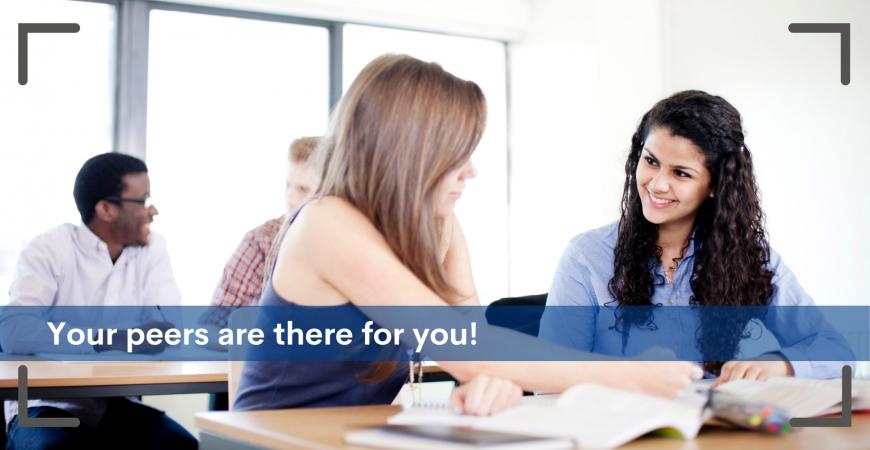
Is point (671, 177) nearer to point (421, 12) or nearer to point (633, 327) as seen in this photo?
point (633, 327)

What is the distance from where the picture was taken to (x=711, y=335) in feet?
6.68

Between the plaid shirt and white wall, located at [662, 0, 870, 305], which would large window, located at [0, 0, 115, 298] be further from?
white wall, located at [662, 0, 870, 305]

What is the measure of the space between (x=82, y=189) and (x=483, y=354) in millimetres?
2251

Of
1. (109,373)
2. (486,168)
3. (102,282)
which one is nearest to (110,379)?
(109,373)

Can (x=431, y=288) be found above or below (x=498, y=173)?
below

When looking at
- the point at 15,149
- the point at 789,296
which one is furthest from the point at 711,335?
the point at 15,149

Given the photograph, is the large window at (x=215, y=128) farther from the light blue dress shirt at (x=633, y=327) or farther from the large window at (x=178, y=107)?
the light blue dress shirt at (x=633, y=327)

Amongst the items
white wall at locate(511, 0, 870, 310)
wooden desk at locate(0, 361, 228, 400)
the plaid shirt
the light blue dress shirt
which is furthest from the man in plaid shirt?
white wall at locate(511, 0, 870, 310)

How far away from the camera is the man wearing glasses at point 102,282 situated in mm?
2490

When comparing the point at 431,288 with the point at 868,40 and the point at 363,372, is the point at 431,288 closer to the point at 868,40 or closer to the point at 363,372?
the point at 363,372

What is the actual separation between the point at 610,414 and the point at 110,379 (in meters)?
1.51

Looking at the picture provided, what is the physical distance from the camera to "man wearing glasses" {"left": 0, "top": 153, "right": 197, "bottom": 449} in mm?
2490

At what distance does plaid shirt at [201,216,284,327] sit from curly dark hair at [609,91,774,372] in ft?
5.17

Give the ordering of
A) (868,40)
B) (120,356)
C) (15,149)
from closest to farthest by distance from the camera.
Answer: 1. (120,356)
2. (868,40)
3. (15,149)
